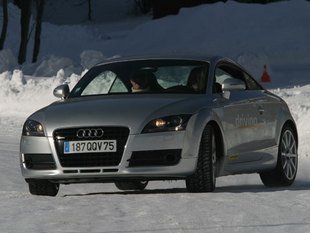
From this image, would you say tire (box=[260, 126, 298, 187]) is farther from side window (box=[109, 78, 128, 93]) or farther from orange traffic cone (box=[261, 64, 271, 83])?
orange traffic cone (box=[261, 64, 271, 83])

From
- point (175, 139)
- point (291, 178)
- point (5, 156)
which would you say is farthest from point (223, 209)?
point (5, 156)

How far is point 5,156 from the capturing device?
16594 millimetres

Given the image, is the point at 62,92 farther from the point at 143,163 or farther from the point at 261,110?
the point at 261,110

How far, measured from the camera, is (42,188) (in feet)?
37.4

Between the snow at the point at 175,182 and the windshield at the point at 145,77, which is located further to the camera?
the windshield at the point at 145,77

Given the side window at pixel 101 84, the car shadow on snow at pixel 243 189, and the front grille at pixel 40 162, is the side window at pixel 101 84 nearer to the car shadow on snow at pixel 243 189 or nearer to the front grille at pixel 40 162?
the car shadow on snow at pixel 243 189

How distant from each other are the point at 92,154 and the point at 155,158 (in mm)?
509

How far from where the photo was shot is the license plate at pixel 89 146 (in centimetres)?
1069

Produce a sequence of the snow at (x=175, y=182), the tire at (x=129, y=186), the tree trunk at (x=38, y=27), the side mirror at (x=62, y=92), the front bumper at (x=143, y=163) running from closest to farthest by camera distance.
A: 1. the snow at (x=175, y=182)
2. the front bumper at (x=143, y=163)
3. the side mirror at (x=62, y=92)
4. the tire at (x=129, y=186)
5. the tree trunk at (x=38, y=27)

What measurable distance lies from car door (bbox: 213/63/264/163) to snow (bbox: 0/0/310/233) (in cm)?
40

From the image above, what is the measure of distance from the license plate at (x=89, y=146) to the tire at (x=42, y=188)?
0.61 metres

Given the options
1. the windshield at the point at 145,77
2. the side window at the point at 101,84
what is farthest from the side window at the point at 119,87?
the side window at the point at 101,84

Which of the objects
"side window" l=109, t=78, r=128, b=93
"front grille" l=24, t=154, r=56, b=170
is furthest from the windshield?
"front grille" l=24, t=154, r=56, b=170

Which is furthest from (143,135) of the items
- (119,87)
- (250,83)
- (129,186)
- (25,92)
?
(25,92)
